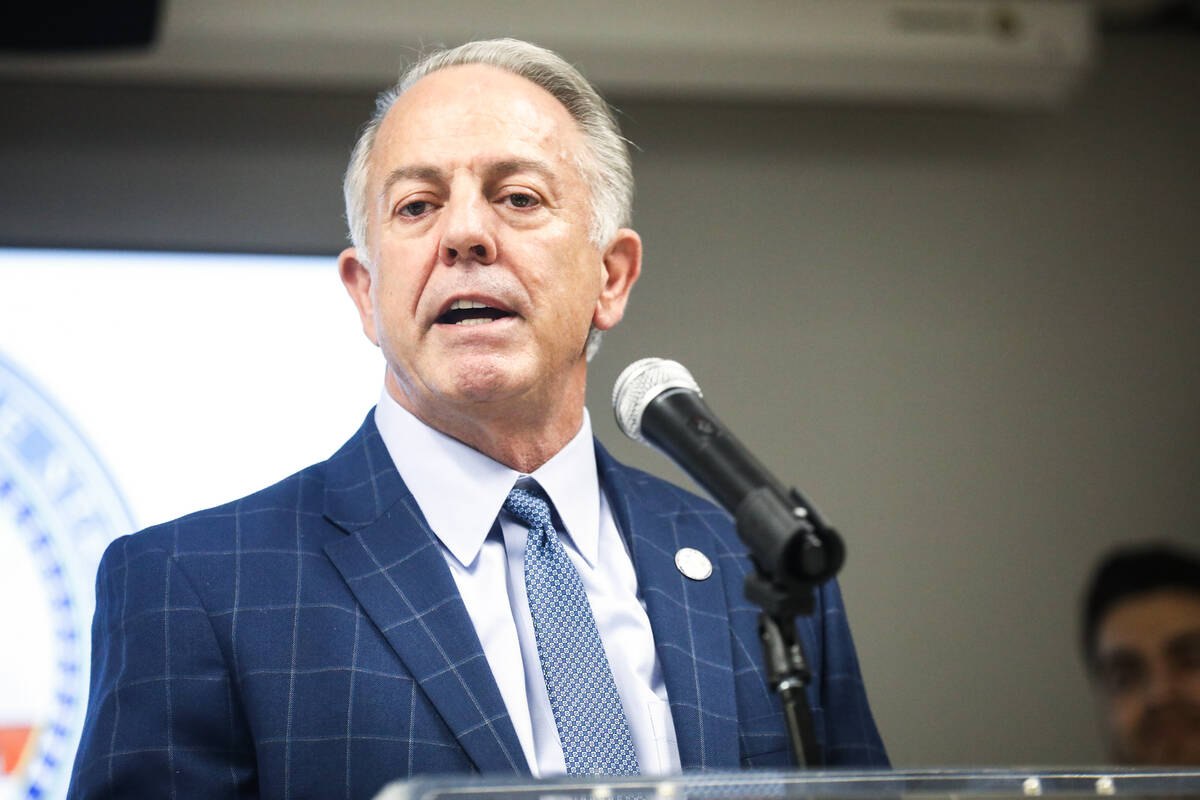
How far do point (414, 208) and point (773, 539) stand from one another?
2.47 ft

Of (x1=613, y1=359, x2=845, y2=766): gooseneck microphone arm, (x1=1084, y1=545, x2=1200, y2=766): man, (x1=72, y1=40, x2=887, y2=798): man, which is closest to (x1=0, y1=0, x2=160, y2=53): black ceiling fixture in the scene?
(x1=72, y1=40, x2=887, y2=798): man

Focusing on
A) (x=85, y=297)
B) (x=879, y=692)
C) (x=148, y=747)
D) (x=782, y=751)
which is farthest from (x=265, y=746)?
(x=879, y=692)

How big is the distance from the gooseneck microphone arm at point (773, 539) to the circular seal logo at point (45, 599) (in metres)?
1.69

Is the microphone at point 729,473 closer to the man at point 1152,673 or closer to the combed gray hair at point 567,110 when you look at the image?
the combed gray hair at point 567,110

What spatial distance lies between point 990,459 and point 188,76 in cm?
207

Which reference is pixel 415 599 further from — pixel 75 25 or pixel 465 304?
pixel 75 25

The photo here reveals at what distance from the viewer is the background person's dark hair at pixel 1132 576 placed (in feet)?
8.69

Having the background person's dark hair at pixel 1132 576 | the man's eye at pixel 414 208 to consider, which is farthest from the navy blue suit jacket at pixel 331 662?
the background person's dark hair at pixel 1132 576

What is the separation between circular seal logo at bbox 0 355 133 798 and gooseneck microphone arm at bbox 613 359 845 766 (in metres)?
1.69

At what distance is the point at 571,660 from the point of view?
1312 millimetres

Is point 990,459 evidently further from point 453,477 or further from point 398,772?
point 398,772

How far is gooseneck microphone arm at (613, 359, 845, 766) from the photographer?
0.90 meters

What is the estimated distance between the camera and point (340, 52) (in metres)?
2.85

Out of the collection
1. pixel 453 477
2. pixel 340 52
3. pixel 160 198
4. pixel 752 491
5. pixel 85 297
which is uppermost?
pixel 340 52
